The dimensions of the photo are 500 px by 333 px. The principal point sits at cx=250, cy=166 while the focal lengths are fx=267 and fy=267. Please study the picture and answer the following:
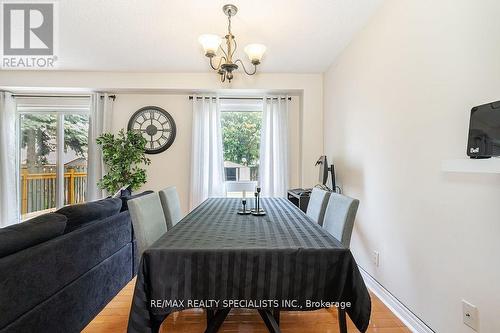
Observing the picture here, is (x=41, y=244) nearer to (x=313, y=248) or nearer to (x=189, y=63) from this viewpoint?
(x=313, y=248)

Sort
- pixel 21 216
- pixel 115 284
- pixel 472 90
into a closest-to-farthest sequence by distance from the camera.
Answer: pixel 472 90 < pixel 115 284 < pixel 21 216

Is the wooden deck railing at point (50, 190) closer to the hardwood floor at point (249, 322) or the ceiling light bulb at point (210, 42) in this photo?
the hardwood floor at point (249, 322)

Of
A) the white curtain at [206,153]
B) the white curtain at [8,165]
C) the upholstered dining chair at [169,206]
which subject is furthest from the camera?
the white curtain at [206,153]

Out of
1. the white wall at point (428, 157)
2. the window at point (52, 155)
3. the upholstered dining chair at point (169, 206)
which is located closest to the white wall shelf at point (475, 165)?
the white wall at point (428, 157)

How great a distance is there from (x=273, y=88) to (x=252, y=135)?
0.79 metres

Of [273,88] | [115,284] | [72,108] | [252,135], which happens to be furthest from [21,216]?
[273,88]

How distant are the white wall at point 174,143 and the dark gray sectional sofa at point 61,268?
1683 millimetres

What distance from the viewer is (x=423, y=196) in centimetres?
175

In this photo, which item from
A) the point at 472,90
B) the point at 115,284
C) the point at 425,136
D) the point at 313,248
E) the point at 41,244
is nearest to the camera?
the point at 313,248

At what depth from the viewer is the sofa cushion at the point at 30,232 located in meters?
1.30

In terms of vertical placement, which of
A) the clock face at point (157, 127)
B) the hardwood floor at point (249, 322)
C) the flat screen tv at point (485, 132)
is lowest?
the hardwood floor at point (249, 322)

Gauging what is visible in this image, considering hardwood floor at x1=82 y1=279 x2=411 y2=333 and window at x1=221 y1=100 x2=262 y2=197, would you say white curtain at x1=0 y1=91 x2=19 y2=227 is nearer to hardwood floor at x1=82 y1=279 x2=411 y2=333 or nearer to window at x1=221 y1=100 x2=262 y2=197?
hardwood floor at x1=82 y1=279 x2=411 y2=333

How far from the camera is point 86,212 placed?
189 cm

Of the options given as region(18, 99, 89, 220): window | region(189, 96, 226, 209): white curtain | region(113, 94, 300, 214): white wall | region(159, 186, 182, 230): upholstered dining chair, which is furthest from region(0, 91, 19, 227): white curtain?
region(159, 186, 182, 230): upholstered dining chair
